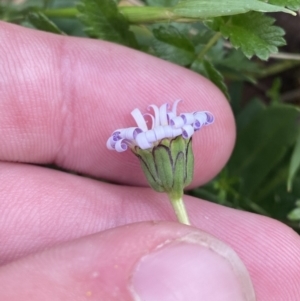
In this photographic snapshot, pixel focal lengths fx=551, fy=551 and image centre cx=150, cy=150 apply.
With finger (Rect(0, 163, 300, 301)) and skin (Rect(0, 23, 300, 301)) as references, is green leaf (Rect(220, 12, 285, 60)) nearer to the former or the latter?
skin (Rect(0, 23, 300, 301))

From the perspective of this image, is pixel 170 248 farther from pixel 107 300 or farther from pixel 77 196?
pixel 77 196

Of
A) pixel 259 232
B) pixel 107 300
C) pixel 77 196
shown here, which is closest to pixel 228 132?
pixel 259 232

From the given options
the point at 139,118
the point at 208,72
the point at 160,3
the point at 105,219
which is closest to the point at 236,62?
the point at 208,72

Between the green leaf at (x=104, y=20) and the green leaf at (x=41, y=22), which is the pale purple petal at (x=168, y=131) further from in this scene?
the green leaf at (x=41, y=22)

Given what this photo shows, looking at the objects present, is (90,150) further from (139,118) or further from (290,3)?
(290,3)

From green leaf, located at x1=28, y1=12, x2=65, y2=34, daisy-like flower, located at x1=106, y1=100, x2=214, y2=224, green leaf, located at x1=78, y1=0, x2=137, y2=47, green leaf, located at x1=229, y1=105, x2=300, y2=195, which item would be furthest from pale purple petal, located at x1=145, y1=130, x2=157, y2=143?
green leaf, located at x1=229, y1=105, x2=300, y2=195

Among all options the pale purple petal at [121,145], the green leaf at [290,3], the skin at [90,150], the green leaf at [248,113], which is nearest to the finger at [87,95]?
the skin at [90,150]

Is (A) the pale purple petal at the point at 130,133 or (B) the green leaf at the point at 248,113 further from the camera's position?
(B) the green leaf at the point at 248,113
